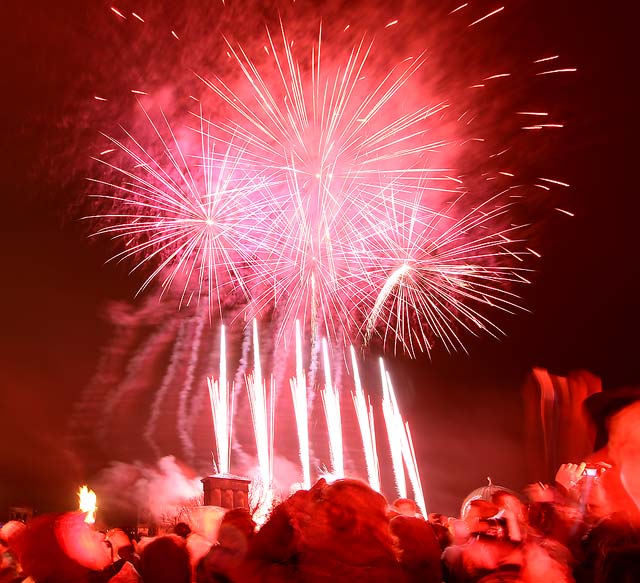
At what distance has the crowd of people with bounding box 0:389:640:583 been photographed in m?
2.33

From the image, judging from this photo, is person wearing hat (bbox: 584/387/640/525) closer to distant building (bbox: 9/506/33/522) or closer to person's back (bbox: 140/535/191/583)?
person's back (bbox: 140/535/191/583)

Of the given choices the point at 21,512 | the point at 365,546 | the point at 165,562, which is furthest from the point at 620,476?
the point at 21,512

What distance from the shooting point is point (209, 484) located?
2133cm

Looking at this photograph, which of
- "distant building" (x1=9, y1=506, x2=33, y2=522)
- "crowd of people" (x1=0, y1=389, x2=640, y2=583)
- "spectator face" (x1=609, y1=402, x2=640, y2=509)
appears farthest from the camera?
"distant building" (x1=9, y1=506, x2=33, y2=522)

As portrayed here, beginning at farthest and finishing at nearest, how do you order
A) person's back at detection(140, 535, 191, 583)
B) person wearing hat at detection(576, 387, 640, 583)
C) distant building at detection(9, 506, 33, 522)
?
distant building at detection(9, 506, 33, 522)
person's back at detection(140, 535, 191, 583)
person wearing hat at detection(576, 387, 640, 583)

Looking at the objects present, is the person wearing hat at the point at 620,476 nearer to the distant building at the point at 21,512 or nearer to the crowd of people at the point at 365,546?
the crowd of people at the point at 365,546

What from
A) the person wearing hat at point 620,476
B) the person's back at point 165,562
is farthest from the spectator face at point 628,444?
the person's back at point 165,562

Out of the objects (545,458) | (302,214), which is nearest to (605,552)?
(302,214)

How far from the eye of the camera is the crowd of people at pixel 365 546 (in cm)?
233

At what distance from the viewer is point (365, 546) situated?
7.58 ft

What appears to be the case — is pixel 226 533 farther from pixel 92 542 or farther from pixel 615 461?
pixel 615 461

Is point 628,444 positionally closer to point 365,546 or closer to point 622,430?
point 622,430

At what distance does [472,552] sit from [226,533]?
48.9 inches

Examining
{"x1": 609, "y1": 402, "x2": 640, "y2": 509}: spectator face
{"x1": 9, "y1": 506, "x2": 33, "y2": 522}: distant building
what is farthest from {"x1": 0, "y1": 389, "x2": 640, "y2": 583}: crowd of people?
{"x1": 9, "y1": 506, "x2": 33, "y2": 522}: distant building
